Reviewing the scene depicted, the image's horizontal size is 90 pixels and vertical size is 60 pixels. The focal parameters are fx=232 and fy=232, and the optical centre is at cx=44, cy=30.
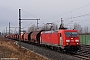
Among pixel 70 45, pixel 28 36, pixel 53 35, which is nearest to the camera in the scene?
pixel 70 45

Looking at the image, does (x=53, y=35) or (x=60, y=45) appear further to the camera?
(x=53, y=35)

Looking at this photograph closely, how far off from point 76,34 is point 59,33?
2.29 m

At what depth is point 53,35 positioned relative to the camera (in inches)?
1299

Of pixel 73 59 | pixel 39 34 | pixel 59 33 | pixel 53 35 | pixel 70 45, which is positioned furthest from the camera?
pixel 39 34

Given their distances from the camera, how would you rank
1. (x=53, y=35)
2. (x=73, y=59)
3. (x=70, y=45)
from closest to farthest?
(x=73, y=59) < (x=70, y=45) < (x=53, y=35)

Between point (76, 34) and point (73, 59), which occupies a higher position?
point (76, 34)

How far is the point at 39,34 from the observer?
48469 mm

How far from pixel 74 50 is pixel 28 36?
33.9 metres

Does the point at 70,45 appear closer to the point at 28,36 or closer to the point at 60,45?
the point at 60,45

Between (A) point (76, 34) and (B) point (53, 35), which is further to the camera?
(B) point (53, 35)

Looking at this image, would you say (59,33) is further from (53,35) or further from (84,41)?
(84,41)

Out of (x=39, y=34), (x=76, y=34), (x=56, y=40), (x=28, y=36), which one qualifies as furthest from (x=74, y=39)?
(x=28, y=36)

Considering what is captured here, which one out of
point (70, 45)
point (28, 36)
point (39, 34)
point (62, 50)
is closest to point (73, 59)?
point (70, 45)

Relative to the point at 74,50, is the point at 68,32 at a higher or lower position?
higher
